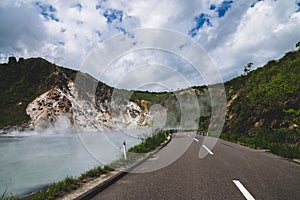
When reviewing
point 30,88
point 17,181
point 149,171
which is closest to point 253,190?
point 149,171

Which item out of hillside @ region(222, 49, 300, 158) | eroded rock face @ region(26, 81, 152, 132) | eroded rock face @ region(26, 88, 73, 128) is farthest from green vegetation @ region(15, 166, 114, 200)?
eroded rock face @ region(26, 88, 73, 128)

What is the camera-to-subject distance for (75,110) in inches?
3718

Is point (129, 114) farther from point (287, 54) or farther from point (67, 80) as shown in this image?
point (287, 54)

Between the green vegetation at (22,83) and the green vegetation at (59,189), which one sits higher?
the green vegetation at (22,83)

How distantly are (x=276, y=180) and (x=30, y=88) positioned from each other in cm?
10259

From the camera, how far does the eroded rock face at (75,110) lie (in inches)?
3351

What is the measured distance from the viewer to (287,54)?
30.5 meters

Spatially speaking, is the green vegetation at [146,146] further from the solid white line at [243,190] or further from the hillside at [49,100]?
the hillside at [49,100]

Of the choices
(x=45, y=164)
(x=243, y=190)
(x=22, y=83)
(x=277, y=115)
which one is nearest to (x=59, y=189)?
(x=243, y=190)

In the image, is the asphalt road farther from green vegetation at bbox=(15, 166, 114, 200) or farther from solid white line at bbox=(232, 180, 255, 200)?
green vegetation at bbox=(15, 166, 114, 200)

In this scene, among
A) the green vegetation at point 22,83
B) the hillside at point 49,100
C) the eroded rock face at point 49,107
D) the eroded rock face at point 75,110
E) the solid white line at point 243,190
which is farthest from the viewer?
the eroded rock face at point 49,107

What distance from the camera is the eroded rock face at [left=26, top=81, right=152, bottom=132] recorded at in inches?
3351

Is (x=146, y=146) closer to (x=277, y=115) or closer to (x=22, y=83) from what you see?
(x=277, y=115)

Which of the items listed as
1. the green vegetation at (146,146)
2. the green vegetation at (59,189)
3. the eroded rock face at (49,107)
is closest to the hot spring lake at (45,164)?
the green vegetation at (146,146)
